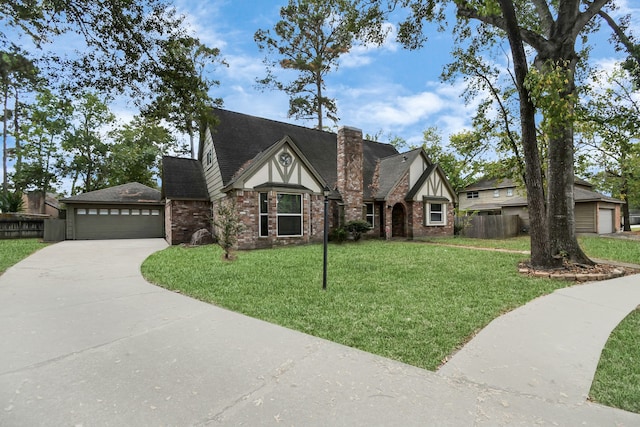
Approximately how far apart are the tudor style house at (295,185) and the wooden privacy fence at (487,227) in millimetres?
1443

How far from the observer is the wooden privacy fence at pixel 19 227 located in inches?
638

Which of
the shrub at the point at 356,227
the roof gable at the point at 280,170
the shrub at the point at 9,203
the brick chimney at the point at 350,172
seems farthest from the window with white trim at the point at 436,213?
the shrub at the point at 9,203

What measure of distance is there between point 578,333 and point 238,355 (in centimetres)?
426

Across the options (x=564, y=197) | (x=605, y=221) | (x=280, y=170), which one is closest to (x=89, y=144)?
(x=280, y=170)

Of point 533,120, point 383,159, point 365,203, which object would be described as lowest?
point 365,203

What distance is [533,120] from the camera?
7.97 metres

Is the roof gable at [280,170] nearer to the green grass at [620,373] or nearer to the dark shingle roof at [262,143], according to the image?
the dark shingle roof at [262,143]

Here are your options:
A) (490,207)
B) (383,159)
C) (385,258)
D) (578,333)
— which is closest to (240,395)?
(578,333)

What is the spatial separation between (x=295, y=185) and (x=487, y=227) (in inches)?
510

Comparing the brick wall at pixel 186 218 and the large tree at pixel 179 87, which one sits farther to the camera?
the brick wall at pixel 186 218

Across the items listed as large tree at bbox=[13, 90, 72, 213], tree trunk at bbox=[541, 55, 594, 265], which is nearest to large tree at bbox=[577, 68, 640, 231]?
Answer: tree trunk at bbox=[541, 55, 594, 265]

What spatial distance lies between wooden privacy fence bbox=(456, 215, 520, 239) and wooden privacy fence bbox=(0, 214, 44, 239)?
25850 mm

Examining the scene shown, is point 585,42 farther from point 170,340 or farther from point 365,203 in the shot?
point 170,340

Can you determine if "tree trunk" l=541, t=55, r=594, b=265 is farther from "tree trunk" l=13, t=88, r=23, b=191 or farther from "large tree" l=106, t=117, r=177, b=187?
"tree trunk" l=13, t=88, r=23, b=191
